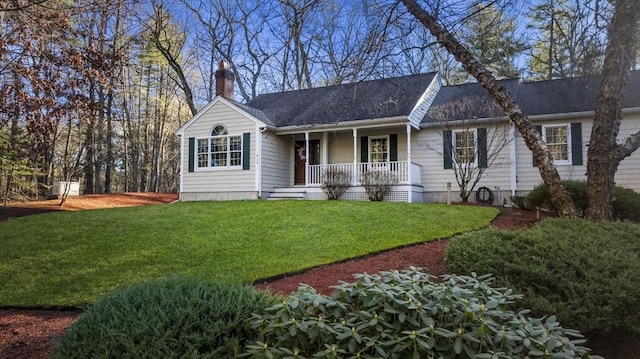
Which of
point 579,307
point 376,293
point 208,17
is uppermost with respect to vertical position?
point 208,17

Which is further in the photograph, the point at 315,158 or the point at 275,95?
the point at 275,95

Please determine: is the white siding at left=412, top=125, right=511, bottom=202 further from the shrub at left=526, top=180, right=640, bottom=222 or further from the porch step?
the porch step

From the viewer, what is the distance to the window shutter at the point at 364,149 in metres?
15.1

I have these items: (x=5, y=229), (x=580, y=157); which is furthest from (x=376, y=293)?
(x=580, y=157)

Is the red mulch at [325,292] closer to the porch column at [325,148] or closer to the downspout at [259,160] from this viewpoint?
the porch column at [325,148]

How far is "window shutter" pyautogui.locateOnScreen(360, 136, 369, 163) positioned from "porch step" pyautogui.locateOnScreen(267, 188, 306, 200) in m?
2.60

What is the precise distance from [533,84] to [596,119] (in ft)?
32.6

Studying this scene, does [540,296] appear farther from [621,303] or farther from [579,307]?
[621,303]

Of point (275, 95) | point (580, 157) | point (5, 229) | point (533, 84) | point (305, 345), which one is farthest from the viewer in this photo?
point (275, 95)

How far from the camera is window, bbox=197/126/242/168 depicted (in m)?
14.9

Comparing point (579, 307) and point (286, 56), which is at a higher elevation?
point (286, 56)

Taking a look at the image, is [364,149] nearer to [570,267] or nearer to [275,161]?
[275,161]

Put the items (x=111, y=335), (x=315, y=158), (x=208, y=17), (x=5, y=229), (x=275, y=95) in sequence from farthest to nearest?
(x=208, y=17) < (x=275, y=95) < (x=315, y=158) < (x=5, y=229) < (x=111, y=335)

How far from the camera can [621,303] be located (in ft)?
10.9
